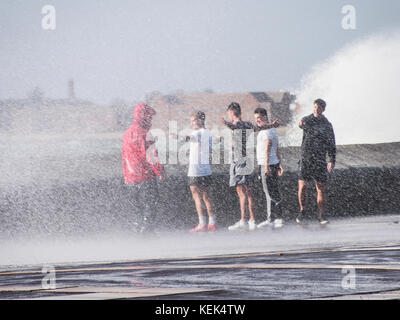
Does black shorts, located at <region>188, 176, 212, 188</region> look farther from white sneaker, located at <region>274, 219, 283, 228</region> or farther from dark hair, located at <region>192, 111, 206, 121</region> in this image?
white sneaker, located at <region>274, 219, 283, 228</region>

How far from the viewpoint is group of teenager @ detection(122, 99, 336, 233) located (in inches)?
381

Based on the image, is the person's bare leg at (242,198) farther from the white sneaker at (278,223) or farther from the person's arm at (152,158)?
the person's arm at (152,158)

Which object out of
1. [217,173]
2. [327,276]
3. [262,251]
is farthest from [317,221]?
[327,276]

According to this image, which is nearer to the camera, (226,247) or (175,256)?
(175,256)

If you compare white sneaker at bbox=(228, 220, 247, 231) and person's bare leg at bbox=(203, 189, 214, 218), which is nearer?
person's bare leg at bbox=(203, 189, 214, 218)

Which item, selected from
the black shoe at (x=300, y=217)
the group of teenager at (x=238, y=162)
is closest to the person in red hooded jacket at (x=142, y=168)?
the group of teenager at (x=238, y=162)

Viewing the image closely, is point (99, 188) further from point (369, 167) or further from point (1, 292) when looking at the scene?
point (1, 292)

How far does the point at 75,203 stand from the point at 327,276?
17.4ft

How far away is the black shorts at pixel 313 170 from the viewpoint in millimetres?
10023

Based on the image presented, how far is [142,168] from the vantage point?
9.73 m

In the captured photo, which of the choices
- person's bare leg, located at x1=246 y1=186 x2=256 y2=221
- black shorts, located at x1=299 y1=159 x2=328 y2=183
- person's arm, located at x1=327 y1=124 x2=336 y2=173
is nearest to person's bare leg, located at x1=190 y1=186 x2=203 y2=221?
person's bare leg, located at x1=246 y1=186 x2=256 y2=221

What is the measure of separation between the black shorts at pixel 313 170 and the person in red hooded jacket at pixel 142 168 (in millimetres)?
1559

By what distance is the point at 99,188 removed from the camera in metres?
10.7
